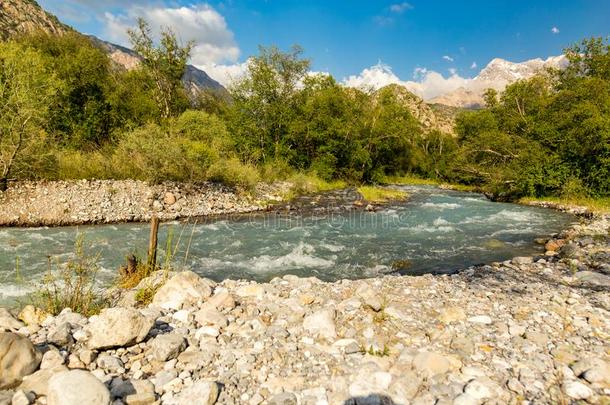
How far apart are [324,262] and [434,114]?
451 ft

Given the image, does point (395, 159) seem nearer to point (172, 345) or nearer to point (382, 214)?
point (382, 214)

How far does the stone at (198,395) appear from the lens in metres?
3.61

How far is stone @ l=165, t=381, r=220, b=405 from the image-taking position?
3.61 m

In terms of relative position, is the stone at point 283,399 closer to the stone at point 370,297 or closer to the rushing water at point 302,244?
the stone at point 370,297

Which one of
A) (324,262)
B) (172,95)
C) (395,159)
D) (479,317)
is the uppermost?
(172,95)

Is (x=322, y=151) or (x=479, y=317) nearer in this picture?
(x=479, y=317)

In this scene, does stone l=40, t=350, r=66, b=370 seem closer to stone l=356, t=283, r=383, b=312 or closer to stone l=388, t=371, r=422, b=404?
stone l=388, t=371, r=422, b=404

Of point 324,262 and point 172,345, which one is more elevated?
point 172,345

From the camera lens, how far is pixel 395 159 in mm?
57281

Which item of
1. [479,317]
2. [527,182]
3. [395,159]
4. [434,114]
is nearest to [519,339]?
[479,317]

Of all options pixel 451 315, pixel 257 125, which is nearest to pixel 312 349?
pixel 451 315

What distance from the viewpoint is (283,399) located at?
3738mm

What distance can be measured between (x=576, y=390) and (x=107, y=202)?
20.3m

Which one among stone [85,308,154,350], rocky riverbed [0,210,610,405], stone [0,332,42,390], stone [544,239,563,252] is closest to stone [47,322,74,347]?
rocky riverbed [0,210,610,405]
